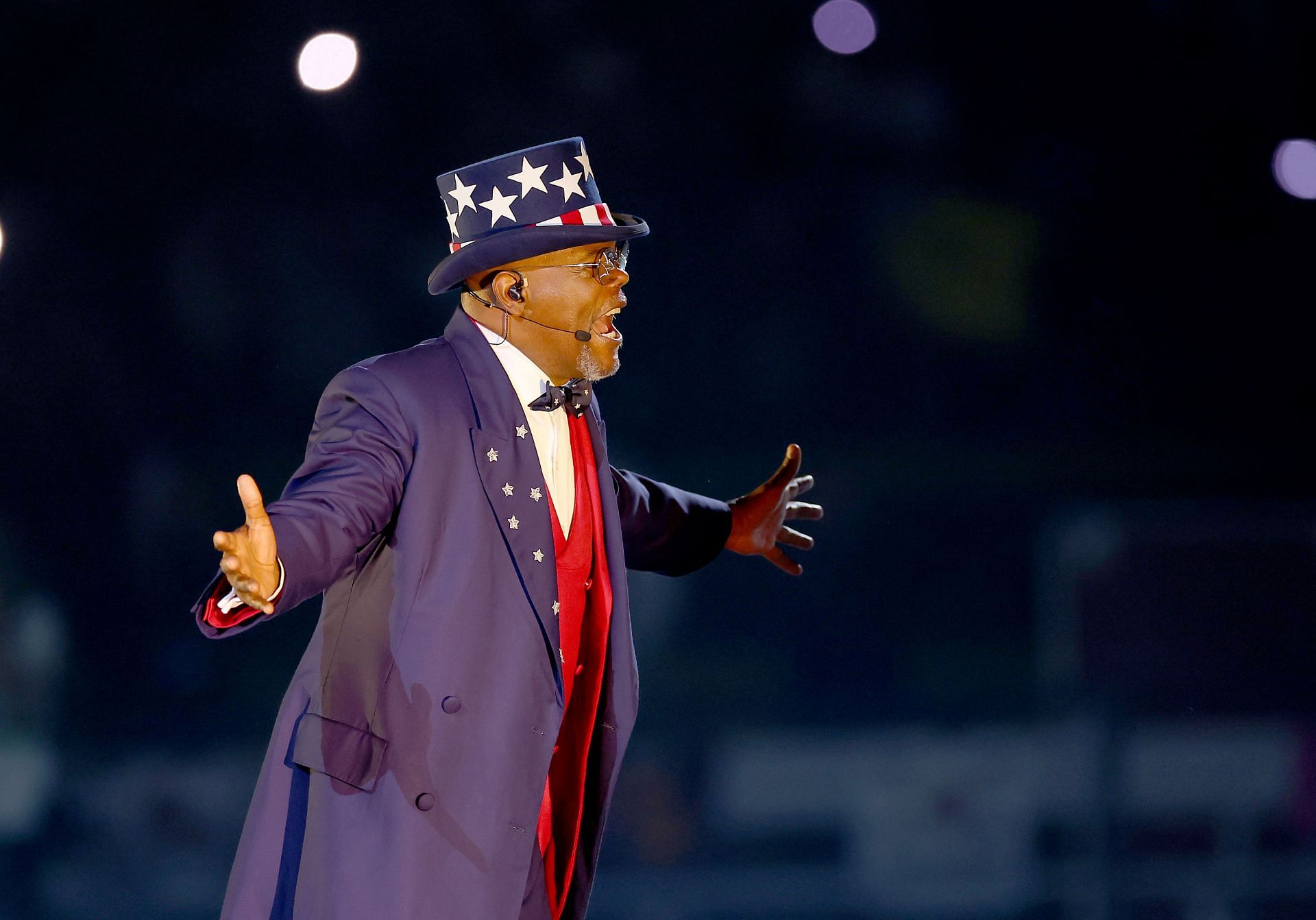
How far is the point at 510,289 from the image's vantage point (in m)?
1.90

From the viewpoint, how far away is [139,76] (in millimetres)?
2834

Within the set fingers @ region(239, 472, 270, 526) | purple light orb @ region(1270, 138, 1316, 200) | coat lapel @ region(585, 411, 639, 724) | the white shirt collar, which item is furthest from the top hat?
purple light orb @ region(1270, 138, 1316, 200)

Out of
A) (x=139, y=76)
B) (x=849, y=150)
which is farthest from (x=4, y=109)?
(x=849, y=150)

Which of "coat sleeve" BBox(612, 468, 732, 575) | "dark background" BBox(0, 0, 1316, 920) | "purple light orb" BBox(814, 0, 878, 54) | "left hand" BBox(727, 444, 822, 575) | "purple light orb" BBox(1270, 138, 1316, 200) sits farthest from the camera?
"purple light orb" BBox(1270, 138, 1316, 200)

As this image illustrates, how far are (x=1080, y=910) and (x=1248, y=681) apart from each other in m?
0.72

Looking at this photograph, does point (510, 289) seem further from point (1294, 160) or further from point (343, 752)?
point (1294, 160)

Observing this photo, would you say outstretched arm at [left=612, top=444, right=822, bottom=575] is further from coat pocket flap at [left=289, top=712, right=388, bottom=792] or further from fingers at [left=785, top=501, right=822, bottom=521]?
coat pocket flap at [left=289, top=712, right=388, bottom=792]

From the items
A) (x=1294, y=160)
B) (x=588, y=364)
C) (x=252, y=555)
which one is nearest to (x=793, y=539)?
(x=588, y=364)

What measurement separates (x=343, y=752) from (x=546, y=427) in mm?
545

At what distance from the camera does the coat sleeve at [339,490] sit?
56.7 inches

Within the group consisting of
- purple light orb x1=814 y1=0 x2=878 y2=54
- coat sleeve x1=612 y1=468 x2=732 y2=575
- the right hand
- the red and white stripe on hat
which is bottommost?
the right hand

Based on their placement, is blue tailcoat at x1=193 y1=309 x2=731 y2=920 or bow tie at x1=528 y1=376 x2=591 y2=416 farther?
bow tie at x1=528 y1=376 x2=591 y2=416

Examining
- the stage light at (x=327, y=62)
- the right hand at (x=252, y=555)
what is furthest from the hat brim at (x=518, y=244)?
the stage light at (x=327, y=62)

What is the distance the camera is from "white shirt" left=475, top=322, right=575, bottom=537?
1.86 m
